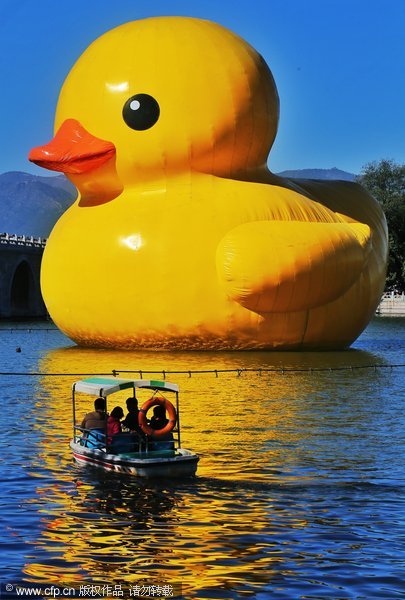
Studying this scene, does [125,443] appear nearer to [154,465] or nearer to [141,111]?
[154,465]

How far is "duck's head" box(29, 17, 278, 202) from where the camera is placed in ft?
88.9

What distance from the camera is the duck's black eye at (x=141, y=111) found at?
27109 millimetres

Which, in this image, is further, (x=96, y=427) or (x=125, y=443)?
(x=96, y=427)

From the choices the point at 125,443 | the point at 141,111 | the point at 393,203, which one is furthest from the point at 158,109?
the point at 393,203

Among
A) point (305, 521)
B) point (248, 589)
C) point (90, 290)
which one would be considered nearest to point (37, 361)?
point (90, 290)

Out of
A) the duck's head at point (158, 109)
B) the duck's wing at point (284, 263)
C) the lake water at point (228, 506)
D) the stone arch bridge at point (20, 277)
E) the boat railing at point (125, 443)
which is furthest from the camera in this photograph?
the stone arch bridge at point (20, 277)

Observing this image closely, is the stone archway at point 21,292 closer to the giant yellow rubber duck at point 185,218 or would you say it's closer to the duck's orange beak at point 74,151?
the giant yellow rubber duck at point 185,218

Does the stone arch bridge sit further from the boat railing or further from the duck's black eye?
the boat railing

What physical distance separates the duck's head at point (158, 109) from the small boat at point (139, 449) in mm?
14437

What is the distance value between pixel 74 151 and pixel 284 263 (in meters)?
6.07

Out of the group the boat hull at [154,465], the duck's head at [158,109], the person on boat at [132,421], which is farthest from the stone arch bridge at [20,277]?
the boat hull at [154,465]

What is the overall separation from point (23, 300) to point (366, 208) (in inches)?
1420

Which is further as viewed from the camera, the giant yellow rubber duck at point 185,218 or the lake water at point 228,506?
the giant yellow rubber duck at point 185,218

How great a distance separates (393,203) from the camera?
62781 mm
